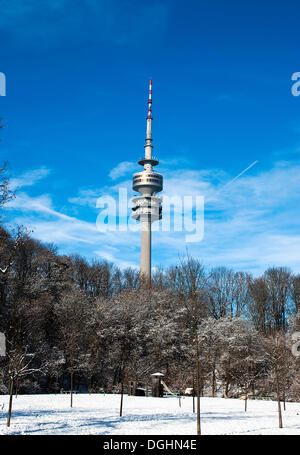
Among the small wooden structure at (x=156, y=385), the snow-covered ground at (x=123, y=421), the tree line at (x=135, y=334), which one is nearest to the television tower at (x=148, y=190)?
the tree line at (x=135, y=334)

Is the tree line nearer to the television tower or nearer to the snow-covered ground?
the snow-covered ground

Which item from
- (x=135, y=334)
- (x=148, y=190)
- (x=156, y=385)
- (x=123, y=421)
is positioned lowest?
(x=123, y=421)

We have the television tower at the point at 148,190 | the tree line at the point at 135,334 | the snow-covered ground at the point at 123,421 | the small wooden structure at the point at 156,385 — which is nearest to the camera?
the snow-covered ground at the point at 123,421

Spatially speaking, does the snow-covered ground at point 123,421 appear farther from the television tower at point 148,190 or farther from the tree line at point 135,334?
the television tower at point 148,190

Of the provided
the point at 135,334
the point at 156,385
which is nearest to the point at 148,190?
the point at 135,334

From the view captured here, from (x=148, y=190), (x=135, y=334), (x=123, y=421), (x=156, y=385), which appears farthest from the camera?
(x=148, y=190)

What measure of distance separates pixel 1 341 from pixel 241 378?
29024 mm

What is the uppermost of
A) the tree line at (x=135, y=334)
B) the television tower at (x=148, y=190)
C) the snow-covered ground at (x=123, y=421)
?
the television tower at (x=148, y=190)

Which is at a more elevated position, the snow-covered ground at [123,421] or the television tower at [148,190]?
the television tower at [148,190]

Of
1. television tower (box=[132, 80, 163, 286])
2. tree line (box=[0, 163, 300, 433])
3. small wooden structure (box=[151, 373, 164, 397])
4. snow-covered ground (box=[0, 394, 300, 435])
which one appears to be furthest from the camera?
television tower (box=[132, 80, 163, 286])

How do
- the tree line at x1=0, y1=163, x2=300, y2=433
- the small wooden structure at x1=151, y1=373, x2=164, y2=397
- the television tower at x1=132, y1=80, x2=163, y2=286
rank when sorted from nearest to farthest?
1. the small wooden structure at x1=151, y1=373, x2=164, y2=397
2. the tree line at x1=0, y1=163, x2=300, y2=433
3. the television tower at x1=132, y1=80, x2=163, y2=286

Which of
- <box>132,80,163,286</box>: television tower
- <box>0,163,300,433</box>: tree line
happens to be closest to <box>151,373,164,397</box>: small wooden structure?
<box>0,163,300,433</box>: tree line

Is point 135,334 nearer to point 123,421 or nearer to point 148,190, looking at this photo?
point 123,421

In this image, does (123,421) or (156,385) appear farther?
(156,385)
